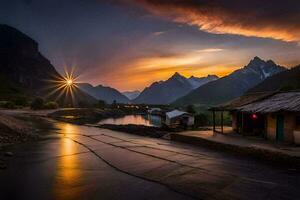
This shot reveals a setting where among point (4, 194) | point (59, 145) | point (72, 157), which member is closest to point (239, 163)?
point (72, 157)

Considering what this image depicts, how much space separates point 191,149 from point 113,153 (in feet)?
26.1

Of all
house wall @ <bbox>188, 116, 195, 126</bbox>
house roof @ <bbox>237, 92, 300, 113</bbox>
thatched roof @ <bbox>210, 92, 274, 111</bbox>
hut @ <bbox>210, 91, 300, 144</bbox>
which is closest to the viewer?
house roof @ <bbox>237, 92, 300, 113</bbox>

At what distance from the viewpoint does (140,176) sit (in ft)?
69.0

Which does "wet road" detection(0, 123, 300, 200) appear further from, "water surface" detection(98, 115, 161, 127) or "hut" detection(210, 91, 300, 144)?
"water surface" detection(98, 115, 161, 127)

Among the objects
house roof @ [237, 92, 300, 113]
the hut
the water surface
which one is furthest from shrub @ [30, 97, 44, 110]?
house roof @ [237, 92, 300, 113]

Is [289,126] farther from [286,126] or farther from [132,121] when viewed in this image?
[132,121]

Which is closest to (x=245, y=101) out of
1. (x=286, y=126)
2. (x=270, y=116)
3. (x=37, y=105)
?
(x=270, y=116)

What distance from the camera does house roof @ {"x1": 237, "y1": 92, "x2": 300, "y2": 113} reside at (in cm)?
2790

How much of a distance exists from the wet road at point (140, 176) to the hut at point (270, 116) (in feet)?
18.0

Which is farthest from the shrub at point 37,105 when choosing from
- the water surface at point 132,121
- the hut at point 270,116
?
the hut at point 270,116

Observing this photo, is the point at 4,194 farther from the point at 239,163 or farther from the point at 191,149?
the point at 191,149

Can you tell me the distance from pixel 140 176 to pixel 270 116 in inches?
Answer: 642

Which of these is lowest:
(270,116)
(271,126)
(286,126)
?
(271,126)

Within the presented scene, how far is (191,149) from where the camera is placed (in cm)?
3253
